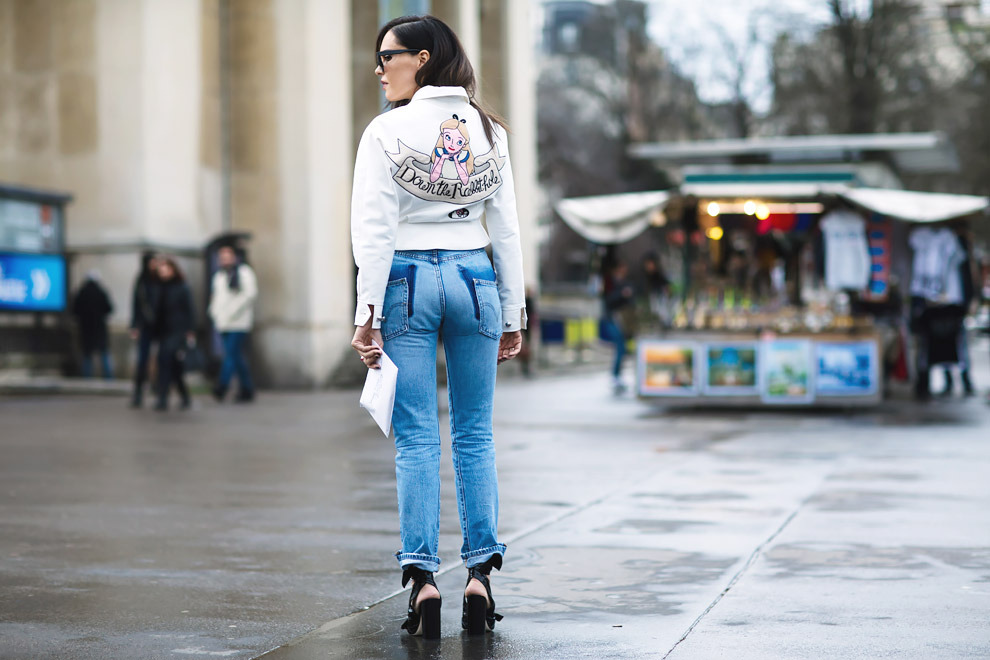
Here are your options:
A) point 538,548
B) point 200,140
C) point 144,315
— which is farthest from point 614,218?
point 538,548

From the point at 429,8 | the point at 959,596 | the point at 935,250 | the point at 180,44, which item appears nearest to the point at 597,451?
the point at 959,596

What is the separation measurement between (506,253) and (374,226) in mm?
498

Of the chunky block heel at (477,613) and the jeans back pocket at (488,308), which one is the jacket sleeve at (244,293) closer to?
the jeans back pocket at (488,308)

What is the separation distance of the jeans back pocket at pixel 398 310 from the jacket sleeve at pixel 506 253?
0.37 metres

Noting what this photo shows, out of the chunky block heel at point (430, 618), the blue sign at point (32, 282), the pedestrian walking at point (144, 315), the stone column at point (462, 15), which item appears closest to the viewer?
the chunky block heel at point (430, 618)

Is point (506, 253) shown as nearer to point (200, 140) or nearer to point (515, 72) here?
point (200, 140)

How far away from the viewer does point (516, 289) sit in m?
4.64

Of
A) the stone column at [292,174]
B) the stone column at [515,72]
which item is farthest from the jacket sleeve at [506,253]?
the stone column at [515,72]

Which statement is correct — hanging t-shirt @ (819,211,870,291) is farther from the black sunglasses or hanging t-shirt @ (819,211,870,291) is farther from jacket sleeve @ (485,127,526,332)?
the black sunglasses

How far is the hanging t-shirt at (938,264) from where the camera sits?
56.8 ft

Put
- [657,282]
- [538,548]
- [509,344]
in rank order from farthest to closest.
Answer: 1. [657,282]
2. [538,548]
3. [509,344]

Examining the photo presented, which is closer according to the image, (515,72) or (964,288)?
(964,288)

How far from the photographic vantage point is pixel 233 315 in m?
17.4

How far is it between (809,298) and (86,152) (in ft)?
34.3
